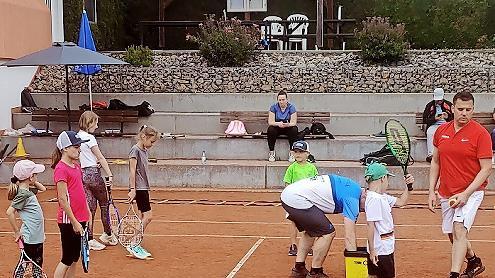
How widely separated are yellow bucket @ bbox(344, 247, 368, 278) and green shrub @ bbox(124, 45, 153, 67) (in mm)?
14824

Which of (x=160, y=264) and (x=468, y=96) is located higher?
(x=468, y=96)

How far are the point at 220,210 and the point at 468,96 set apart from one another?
6.35 meters

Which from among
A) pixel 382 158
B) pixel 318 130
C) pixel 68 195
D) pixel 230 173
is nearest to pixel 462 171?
pixel 68 195

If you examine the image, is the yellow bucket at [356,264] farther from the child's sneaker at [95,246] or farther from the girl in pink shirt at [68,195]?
the child's sneaker at [95,246]

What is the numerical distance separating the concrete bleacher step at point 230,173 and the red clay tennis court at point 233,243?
1314mm

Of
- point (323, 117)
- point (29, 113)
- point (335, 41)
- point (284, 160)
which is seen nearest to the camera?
point (284, 160)

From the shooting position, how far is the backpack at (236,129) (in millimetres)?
16891

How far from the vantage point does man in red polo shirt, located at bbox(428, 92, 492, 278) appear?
7207 millimetres

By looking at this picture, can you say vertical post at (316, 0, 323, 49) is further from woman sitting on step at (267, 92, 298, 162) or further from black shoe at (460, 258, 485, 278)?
black shoe at (460, 258, 485, 278)

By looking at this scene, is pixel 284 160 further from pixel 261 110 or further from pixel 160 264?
pixel 160 264

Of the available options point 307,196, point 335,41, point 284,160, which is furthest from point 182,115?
point 307,196

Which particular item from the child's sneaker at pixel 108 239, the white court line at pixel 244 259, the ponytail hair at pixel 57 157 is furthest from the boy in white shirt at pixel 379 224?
the child's sneaker at pixel 108 239

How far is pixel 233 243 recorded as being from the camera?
32.6ft

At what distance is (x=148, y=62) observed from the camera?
21203mm
